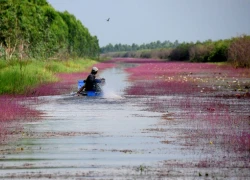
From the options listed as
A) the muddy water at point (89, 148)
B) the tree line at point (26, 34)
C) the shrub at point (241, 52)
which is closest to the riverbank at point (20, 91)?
the muddy water at point (89, 148)

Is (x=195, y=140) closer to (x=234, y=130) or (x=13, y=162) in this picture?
(x=234, y=130)

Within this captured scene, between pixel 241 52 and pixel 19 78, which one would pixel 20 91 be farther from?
pixel 241 52

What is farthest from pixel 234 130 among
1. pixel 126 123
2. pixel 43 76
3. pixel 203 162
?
pixel 43 76

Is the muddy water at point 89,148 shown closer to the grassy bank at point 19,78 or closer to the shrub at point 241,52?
the grassy bank at point 19,78

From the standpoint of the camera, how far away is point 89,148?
42.5 ft

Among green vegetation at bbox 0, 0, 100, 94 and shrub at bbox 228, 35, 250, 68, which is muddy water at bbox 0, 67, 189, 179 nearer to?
green vegetation at bbox 0, 0, 100, 94

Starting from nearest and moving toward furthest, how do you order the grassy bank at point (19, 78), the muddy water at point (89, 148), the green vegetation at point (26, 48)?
the muddy water at point (89, 148), the grassy bank at point (19, 78), the green vegetation at point (26, 48)

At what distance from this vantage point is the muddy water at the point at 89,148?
34.7ft

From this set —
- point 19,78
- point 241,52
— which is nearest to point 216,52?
point 241,52

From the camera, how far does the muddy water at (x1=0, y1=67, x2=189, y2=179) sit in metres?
10.6

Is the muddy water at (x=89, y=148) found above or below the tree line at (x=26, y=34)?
below

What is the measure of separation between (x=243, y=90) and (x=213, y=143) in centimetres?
1781

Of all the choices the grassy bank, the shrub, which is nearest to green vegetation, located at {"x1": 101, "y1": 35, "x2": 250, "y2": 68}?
the shrub

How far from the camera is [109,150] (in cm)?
1270
